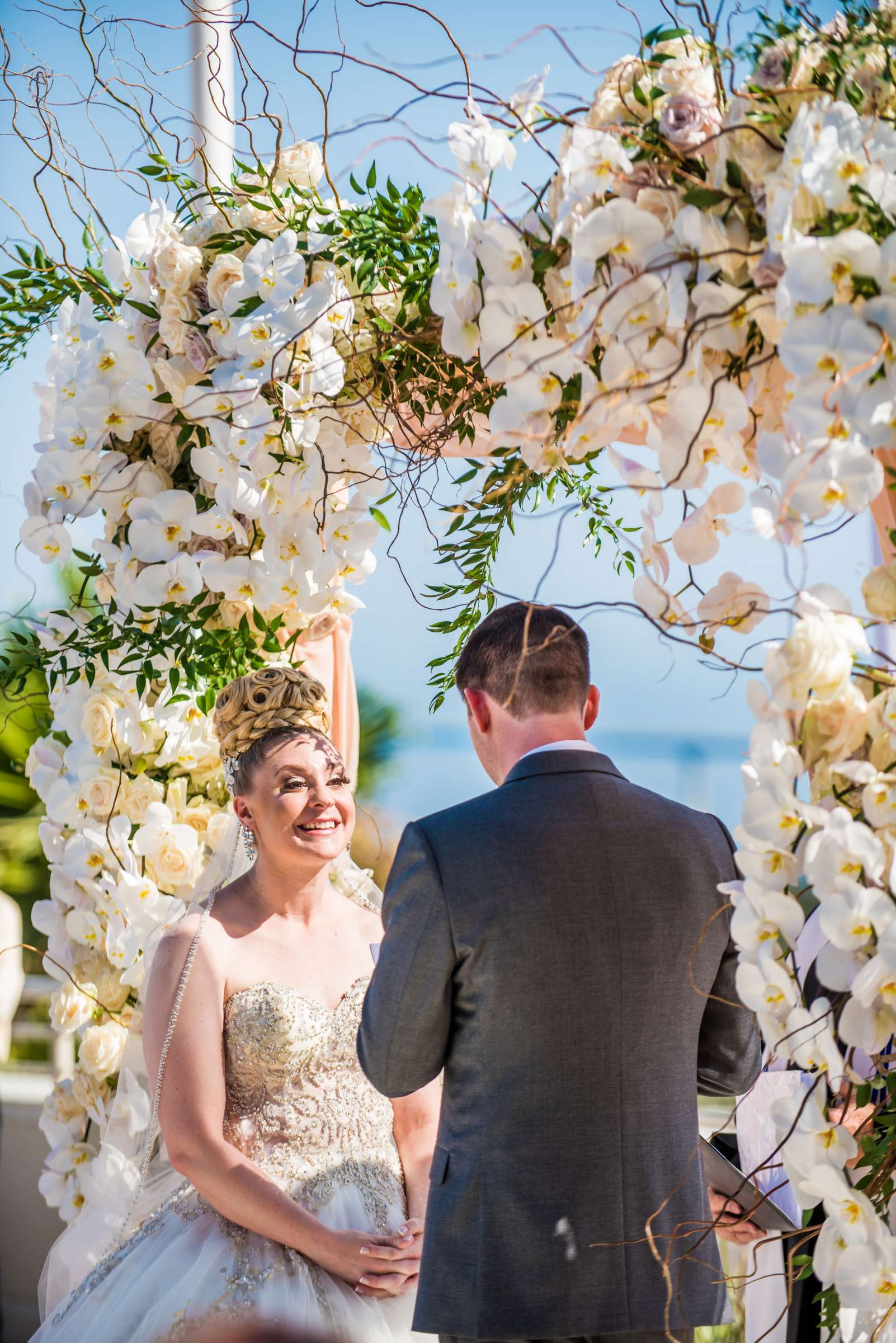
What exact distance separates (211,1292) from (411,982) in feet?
3.03

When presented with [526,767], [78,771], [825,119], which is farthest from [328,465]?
[825,119]

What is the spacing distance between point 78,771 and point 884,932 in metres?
1.92

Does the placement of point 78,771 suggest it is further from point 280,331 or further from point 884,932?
point 884,932

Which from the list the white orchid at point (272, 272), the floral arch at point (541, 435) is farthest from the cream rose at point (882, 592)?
the white orchid at point (272, 272)

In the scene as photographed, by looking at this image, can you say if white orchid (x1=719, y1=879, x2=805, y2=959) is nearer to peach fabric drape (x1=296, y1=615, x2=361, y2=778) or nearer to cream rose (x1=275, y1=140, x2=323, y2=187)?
cream rose (x1=275, y1=140, x2=323, y2=187)

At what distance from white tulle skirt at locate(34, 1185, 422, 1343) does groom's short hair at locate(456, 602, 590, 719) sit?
1.20 m

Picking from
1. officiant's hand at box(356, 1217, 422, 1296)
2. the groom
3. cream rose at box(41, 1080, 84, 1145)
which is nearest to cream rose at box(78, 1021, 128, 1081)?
cream rose at box(41, 1080, 84, 1145)

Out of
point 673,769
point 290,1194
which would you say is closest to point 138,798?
point 290,1194

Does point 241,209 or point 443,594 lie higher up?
point 241,209

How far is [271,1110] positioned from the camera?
2.49 metres

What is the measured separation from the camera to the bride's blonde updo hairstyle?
261cm

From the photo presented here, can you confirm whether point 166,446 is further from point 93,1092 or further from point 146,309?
point 93,1092

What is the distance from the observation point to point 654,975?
183 cm

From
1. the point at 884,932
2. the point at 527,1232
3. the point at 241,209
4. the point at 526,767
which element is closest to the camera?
the point at 884,932
